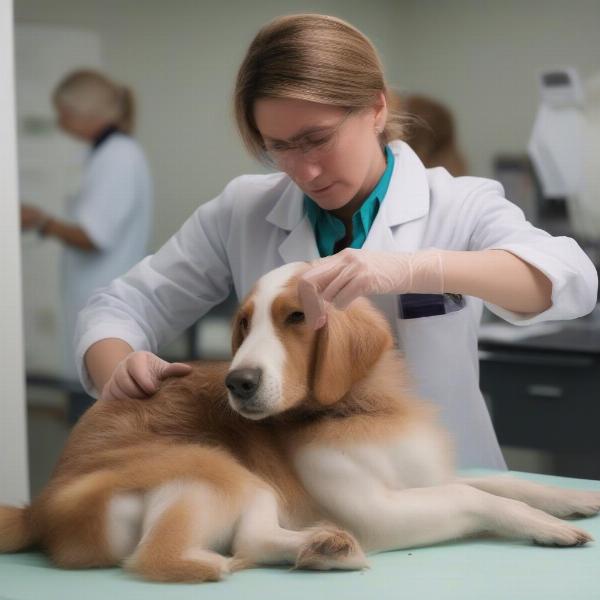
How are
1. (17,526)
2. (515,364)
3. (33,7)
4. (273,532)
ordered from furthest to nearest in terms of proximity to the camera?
1. (33,7)
2. (515,364)
3. (17,526)
4. (273,532)

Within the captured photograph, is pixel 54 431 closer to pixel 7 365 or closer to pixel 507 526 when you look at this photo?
pixel 7 365

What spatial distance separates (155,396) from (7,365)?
3.33 feet

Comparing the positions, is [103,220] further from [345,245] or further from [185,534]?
[185,534]

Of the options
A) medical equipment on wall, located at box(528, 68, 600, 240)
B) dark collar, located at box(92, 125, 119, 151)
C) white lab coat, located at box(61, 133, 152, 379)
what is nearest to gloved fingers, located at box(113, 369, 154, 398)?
white lab coat, located at box(61, 133, 152, 379)

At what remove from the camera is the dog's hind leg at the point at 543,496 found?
1.29 m

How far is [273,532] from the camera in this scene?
112 cm

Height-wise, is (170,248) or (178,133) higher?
(178,133)

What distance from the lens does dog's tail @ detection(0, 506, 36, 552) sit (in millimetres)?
1236

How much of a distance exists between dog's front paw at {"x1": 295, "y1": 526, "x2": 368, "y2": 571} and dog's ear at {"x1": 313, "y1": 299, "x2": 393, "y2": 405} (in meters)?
0.17

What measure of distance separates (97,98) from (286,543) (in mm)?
2839

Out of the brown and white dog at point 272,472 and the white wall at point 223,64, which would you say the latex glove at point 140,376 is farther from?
the white wall at point 223,64

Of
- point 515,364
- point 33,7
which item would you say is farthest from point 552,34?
point 33,7

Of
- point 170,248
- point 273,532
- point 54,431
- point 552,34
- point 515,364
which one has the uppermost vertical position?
point 552,34

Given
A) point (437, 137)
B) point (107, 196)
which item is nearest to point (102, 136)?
point (107, 196)
